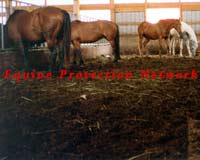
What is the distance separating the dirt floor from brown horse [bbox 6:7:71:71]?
1626 millimetres

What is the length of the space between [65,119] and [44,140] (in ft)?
1.78

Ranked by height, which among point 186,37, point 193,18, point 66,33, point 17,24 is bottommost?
point 186,37

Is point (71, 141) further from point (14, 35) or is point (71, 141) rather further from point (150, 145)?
point (14, 35)

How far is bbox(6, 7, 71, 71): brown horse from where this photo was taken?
6.39 metres

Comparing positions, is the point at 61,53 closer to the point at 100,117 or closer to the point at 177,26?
the point at 100,117

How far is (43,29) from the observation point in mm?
6477

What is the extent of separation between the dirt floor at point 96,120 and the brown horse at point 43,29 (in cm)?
163

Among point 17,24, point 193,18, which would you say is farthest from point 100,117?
point 193,18

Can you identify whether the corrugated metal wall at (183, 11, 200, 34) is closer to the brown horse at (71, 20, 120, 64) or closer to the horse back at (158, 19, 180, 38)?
the horse back at (158, 19, 180, 38)

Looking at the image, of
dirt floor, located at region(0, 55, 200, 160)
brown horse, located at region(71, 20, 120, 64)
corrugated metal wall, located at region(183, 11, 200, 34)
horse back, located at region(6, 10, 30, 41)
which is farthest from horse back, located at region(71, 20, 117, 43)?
corrugated metal wall, located at region(183, 11, 200, 34)

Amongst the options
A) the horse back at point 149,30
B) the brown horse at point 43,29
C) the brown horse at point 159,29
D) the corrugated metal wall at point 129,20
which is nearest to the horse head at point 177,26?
the brown horse at point 159,29

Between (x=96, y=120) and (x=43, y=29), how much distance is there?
3734 millimetres

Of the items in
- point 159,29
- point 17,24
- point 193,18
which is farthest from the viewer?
point 193,18

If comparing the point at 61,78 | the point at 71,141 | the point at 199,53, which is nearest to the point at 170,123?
the point at 71,141
